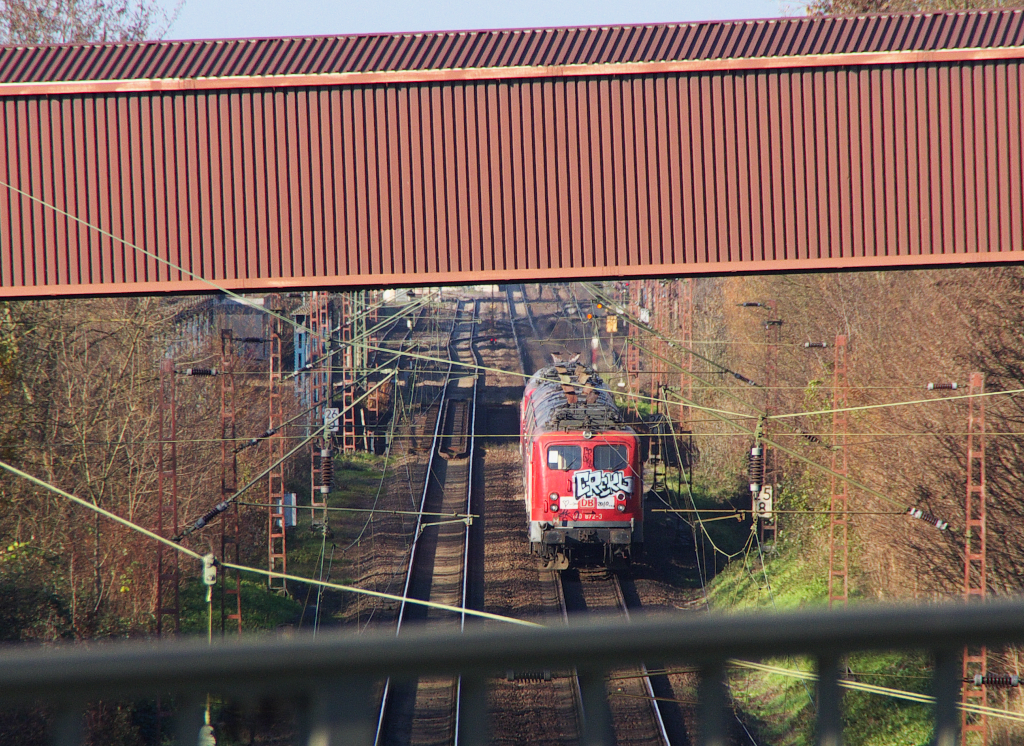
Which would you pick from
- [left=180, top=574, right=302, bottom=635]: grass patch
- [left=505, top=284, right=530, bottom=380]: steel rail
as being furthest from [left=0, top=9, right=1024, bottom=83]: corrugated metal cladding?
[left=505, top=284, right=530, bottom=380]: steel rail

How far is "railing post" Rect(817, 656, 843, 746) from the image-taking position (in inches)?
87.4

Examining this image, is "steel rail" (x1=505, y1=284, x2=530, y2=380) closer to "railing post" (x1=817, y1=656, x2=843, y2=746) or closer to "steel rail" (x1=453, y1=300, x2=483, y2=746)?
"steel rail" (x1=453, y1=300, x2=483, y2=746)

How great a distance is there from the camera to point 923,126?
11250mm

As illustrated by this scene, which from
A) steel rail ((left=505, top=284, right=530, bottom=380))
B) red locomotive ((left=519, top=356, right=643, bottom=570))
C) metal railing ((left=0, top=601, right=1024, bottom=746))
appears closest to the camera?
metal railing ((left=0, top=601, right=1024, bottom=746))

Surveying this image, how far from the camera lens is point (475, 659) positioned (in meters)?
2.09

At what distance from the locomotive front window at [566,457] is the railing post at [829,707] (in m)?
17.7

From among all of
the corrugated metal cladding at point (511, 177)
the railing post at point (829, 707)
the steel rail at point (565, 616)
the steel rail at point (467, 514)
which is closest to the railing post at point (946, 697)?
the railing post at point (829, 707)

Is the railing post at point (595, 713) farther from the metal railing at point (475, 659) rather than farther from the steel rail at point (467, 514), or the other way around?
the steel rail at point (467, 514)

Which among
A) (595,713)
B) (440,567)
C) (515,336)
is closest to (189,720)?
(595,713)

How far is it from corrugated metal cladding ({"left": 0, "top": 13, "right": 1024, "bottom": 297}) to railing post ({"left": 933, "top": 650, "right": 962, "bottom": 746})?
9187 millimetres

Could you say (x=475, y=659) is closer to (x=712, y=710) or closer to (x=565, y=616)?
(x=712, y=710)

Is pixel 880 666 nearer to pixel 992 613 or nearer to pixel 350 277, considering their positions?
pixel 350 277

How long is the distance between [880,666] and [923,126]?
10.3m

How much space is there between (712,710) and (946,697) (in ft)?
1.89
